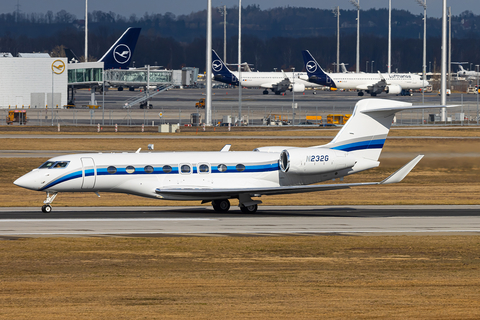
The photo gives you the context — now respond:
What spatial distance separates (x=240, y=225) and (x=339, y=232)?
4333mm

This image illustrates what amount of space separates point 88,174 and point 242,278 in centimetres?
1489

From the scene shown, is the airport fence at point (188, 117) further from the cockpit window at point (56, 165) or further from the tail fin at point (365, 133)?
the tail fin at point (365, 133)

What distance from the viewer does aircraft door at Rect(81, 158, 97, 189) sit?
3152 cm

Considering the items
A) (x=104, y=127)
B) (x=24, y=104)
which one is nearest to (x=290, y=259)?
(x=104, y=127)

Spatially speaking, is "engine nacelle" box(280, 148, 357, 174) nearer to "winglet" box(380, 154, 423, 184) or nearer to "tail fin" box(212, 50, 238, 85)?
"winglet" box(380, 154, 423, 184)

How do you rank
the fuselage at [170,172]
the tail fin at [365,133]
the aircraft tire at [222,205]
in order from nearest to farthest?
the fuselage at [170,172], the tail fin at [365,133], the aircraft tire at [222,205]

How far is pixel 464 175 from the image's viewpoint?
170ft

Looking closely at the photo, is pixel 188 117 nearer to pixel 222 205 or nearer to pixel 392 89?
pixel 392 89

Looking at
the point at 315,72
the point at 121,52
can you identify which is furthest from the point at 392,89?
the point at 121,52

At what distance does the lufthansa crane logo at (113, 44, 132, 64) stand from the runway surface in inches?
3606

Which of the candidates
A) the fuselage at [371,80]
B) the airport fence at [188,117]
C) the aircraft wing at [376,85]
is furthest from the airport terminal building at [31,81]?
the aircraft wing at [376,85]

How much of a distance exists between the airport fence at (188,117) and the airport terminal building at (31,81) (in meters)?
5.14

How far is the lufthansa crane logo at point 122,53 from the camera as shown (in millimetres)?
123625

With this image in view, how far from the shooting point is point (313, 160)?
32.8 m
